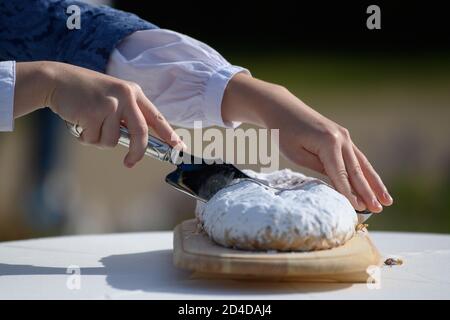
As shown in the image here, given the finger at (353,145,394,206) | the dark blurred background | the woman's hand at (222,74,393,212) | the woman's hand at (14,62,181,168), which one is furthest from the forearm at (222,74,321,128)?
the dark blurred background

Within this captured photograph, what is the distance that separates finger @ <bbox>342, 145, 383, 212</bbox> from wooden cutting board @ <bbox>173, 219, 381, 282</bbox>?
15cm

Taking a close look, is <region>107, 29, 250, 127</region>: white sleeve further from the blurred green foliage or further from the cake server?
the blurred green foliage

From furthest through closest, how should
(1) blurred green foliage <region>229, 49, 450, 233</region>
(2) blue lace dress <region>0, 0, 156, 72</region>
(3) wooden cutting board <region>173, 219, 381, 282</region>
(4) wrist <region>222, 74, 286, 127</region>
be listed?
(1) blurred green foliage <region>229, 49, 450, 233</region>
(2) blue lace dress <region>0, 0, 156, 72</region>
(4) wrist <region>222, 74, 286, 127</region>
(3) wooden cutting board <region>173, 219, 381, 282</region>

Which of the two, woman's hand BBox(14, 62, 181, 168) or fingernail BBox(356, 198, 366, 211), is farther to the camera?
fingernail BBox(356, 198, 366, 211)

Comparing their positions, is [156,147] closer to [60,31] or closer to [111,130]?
[111,130]

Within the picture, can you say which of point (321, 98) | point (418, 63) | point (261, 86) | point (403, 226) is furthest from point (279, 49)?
point (261, 86)

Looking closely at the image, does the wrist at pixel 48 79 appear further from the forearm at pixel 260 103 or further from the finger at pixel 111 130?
the forearm at pixel 260 103

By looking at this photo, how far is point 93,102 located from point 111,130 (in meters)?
0.05

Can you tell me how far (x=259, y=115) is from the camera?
1.45m

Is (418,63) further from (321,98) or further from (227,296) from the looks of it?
(227,296)

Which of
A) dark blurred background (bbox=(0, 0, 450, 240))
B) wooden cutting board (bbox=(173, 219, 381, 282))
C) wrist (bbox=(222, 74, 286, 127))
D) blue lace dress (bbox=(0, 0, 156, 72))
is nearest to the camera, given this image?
wooden cutting board (bbox=(173, 219, 381, 282))

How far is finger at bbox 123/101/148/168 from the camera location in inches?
48.1

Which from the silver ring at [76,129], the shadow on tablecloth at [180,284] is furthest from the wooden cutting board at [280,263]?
the silver ring at [76,129]

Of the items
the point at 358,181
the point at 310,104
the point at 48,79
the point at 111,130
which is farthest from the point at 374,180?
the point at 310,104
